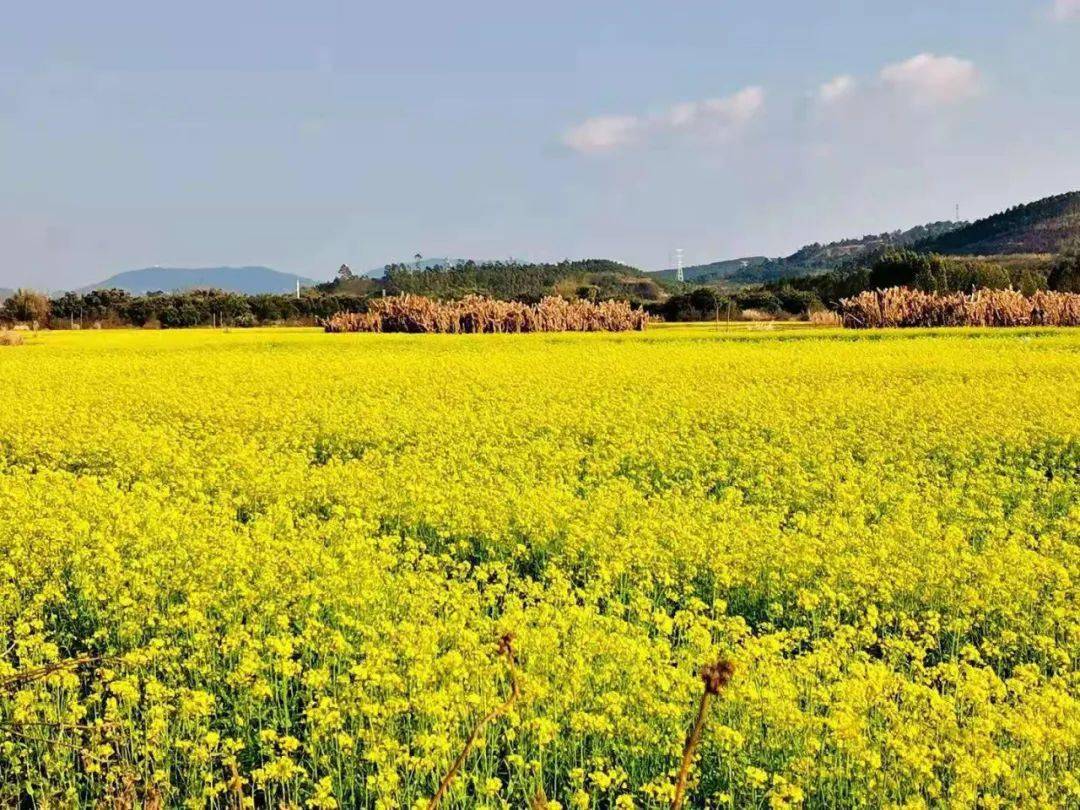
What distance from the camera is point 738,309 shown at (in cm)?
6969

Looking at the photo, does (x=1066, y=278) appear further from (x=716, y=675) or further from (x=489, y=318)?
(x=716, y=675)

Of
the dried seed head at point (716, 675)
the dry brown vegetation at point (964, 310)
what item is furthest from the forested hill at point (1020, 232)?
the dried seed head at point (716, 675)

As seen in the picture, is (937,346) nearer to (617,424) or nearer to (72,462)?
(617,424)

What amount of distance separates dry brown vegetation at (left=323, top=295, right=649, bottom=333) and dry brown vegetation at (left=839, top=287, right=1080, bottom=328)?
12308 mm

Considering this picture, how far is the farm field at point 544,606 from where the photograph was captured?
4.76m

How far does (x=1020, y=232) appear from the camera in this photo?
5586 inches

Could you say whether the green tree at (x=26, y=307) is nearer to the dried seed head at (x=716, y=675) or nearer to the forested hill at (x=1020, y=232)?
the dried seed head at (x=716, y=675)

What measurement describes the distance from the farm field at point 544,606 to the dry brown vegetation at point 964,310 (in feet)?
108

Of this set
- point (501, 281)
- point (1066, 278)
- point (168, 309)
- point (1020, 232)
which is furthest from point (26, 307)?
point (1020, 232)

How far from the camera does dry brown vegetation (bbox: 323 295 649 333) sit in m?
52.3

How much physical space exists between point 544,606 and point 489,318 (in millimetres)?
46614

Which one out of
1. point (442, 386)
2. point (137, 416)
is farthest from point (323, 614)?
point (442, 386)

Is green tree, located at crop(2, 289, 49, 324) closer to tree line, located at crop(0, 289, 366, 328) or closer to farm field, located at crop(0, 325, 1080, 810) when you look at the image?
tree line, located at crop(0, 289, 366, 328)

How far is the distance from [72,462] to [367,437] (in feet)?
13.6
